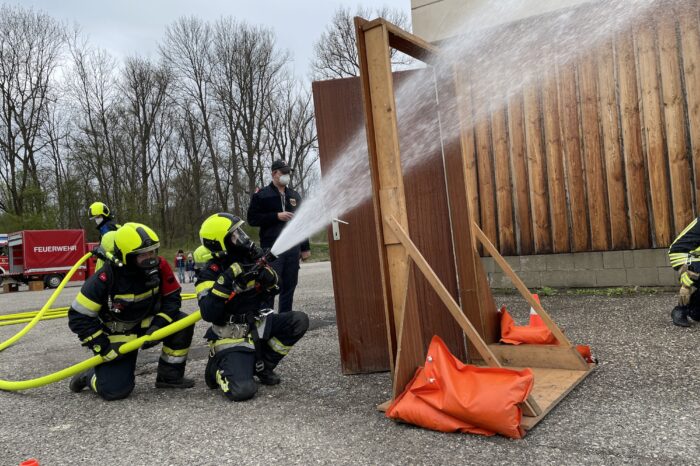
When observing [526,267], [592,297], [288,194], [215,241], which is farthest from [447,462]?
[526,267]

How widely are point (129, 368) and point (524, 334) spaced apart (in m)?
3.31

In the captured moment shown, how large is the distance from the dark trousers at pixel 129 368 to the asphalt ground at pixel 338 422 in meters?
0.12

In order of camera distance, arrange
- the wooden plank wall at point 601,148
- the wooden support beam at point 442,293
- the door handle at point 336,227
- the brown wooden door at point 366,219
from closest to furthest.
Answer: the wooden support beam at point 442,293
the brown wooden door at point 366,219
the door handle at point 336,227
the wooden plank wall at point 601,148

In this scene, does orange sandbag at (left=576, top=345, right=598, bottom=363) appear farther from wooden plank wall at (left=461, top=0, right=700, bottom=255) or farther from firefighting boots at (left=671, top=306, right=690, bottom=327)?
wooden plank wall at (left=461, top=0, right=700, bottom=255)

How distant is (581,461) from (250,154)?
35.4 metres

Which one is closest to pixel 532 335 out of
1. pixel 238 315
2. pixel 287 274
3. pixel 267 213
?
pixel 238 315

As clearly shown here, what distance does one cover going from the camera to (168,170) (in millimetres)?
40188

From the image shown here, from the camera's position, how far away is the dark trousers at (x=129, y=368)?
435 centimetres

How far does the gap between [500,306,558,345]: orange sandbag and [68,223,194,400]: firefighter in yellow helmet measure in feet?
9.00

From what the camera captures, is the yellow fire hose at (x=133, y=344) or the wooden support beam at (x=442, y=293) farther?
the yellow fire hose at (x=133, y=344)

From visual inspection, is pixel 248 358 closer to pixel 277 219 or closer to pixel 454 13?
pixel 277 219

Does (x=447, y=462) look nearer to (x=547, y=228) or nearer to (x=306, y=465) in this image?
(x=306, y=465)

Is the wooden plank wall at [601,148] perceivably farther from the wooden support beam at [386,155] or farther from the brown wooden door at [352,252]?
the wooden support beam at [386,155]

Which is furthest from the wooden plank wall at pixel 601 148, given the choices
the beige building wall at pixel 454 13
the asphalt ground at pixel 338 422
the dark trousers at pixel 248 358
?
the dark trousers at pixel 248 358
